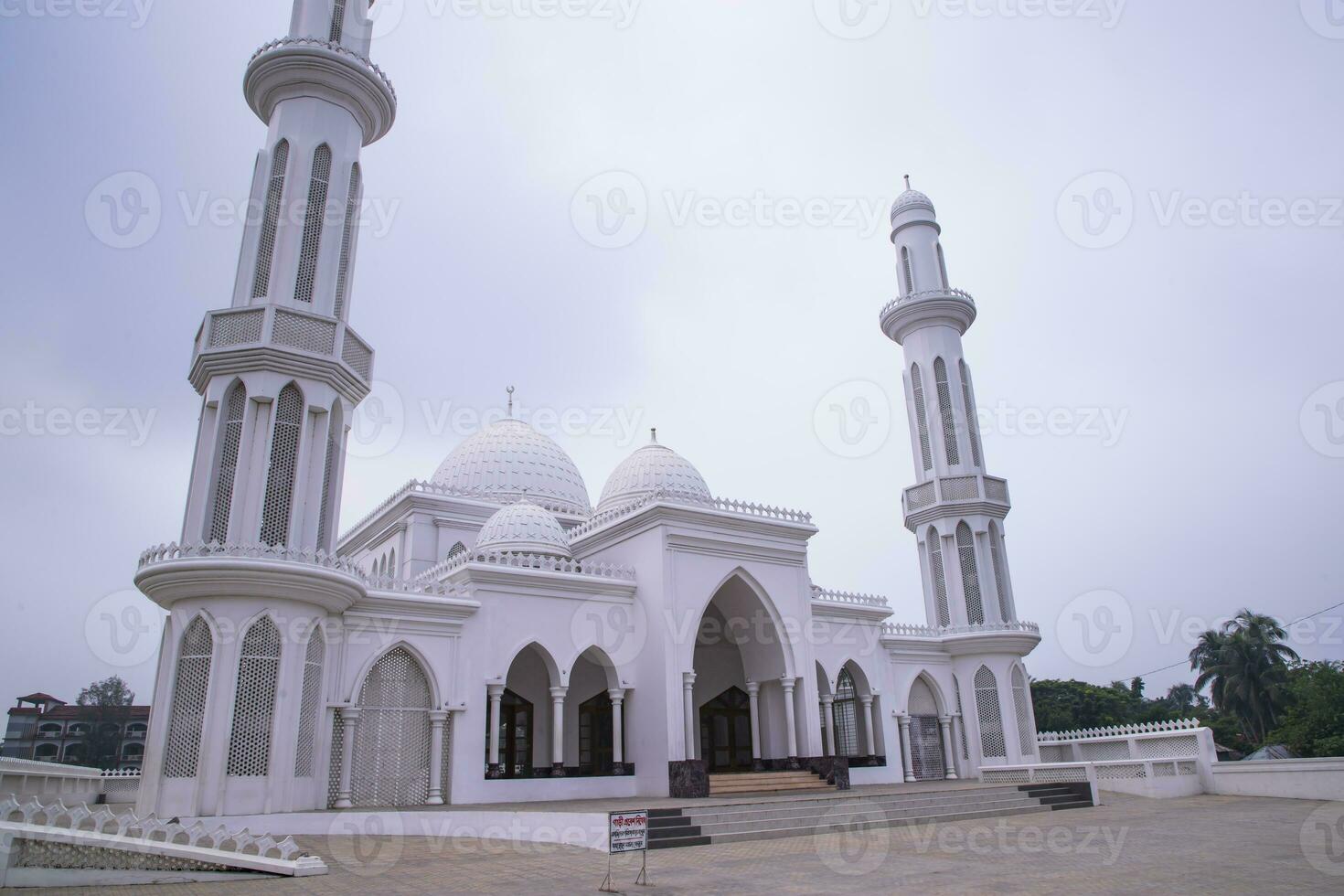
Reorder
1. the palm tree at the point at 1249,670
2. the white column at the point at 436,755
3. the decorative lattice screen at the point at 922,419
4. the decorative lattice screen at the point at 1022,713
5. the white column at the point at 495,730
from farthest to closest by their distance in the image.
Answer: the palm tree at the point at 1249,670 < the decorative lattice screen at the point at 922,419 < the decorative lattice screen at the point at 1022,713 < the white column at the point at 495,730 < the white column at the point at 436,755

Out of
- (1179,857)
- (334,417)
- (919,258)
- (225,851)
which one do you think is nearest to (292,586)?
(334,417)

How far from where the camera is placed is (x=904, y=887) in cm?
766

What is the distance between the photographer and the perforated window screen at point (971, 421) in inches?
1032

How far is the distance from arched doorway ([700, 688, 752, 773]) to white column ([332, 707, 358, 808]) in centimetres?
894

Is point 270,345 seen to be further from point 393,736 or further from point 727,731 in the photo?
point 727,731

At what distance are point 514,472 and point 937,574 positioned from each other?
12.7 metres

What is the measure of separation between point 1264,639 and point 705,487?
1238 inches

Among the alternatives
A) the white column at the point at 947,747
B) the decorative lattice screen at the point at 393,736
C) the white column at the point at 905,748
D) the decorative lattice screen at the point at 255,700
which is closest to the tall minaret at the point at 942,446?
the white column at the point at 947,747

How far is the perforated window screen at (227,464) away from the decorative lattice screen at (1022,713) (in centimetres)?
2025

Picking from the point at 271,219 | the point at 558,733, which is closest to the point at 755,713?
the point at 558,733

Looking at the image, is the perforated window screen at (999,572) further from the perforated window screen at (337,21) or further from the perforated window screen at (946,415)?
the perforated window screen at (337,21)

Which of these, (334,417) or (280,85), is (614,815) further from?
(280,85)

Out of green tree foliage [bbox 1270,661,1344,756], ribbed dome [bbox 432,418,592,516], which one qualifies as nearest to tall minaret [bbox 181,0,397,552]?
ribbed dome [bbox 432,418,592,516]

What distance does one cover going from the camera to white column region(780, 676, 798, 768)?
19.5 meters
